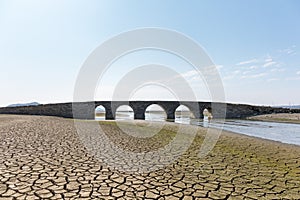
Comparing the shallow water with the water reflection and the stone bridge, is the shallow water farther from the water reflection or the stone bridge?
the stone bridge

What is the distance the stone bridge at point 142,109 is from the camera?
107 ft

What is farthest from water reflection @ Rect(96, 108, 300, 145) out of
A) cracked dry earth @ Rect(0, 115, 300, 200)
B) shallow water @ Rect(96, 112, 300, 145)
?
cracked dry earth @ Rect(0, 115, 300, 200)

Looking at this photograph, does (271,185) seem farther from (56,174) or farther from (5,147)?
(5,147)

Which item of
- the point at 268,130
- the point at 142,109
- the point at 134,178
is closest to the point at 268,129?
the point at 268,130

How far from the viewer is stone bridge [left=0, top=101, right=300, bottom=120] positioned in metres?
32.7

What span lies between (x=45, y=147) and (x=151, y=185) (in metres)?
4.54

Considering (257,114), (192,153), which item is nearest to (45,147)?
(192,153)

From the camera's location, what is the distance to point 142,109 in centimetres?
4416

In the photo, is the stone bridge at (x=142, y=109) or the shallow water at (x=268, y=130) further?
the stone bridge at (x=142, y=109)

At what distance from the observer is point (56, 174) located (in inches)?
176

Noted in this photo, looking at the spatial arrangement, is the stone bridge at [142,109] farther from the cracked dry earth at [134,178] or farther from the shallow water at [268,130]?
the cracked dry earth at [134,178]

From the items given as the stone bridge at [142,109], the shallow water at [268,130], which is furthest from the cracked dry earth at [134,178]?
the stone bridge at [142,109]

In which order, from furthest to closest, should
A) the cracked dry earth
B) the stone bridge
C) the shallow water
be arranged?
the stone bridge → the shallow water → the cracked dry earth

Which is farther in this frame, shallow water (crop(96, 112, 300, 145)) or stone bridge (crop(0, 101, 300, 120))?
stone bridge (crop(0, 101, 300, 120))
